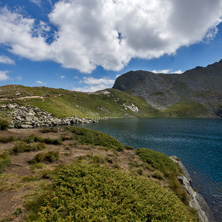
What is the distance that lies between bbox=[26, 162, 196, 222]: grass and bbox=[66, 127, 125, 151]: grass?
1472cm

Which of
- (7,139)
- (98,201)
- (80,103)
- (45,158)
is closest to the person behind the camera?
(98,201)

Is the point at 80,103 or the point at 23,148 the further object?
the point at 80,103

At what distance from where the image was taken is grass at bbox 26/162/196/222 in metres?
7.70

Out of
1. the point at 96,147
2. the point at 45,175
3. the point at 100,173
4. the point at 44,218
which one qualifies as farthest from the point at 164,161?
the point at 44,218

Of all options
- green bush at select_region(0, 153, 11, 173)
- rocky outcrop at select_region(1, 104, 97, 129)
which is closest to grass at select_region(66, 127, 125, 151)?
green bush at select_region(0, 153, 11, 173)

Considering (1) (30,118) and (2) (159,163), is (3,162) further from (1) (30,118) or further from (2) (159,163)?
(1) (30,118)

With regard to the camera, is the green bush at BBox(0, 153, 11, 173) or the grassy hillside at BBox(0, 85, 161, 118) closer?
the green bush at BBox(0, 153, 11, 173)

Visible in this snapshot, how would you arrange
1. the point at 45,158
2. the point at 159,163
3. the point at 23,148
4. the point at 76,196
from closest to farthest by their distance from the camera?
the point at 76,196 → the point at 45,158 → the point at 23,148 → the point at 159,163

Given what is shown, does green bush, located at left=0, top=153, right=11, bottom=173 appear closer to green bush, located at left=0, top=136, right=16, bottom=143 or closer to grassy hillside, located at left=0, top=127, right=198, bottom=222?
grassy hillside, located at left=0, top=127, right=198, bottom=222

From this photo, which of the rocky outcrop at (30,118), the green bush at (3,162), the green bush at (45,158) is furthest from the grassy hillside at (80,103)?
the green bush at (3,162)

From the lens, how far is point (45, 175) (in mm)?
12430

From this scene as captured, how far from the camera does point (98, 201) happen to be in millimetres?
8727

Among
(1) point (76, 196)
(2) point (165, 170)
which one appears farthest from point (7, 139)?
(2) point (165, 170)

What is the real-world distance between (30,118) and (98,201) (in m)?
67.9
